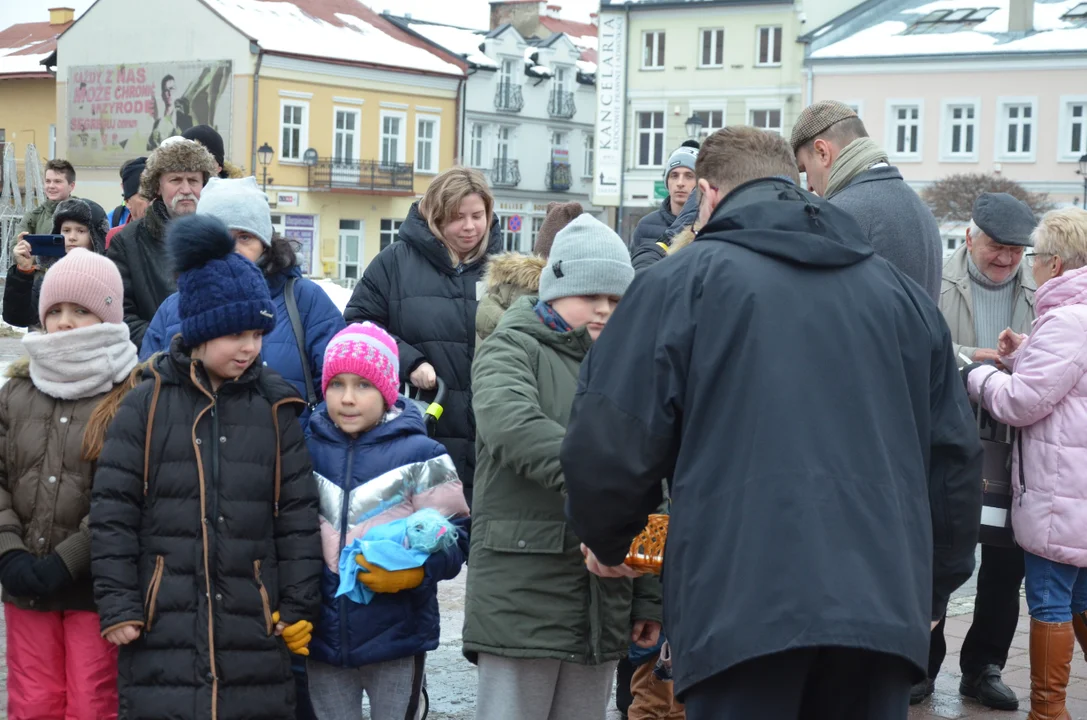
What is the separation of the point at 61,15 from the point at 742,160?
62.7 m

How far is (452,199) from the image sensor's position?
580 centimetres

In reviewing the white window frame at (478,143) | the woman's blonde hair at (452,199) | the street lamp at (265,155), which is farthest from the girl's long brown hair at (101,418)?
the white window frame at (478,143)

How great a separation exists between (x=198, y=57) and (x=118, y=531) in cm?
4676

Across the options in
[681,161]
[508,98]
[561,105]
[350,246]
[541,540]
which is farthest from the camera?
[561,105]

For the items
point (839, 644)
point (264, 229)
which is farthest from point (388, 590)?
point (839, 644)

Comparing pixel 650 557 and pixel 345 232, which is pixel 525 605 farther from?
pixel 345 232

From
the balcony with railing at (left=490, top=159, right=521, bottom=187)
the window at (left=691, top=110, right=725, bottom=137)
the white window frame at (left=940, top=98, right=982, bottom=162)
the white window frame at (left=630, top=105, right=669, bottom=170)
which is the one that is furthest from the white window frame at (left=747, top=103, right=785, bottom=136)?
the balcony with railing at (left=490, top=159, right=521, bottom=187)

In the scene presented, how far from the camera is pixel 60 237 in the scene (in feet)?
23.9

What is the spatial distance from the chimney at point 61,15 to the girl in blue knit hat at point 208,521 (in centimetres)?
6094

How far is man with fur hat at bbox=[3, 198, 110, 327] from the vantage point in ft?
23.7

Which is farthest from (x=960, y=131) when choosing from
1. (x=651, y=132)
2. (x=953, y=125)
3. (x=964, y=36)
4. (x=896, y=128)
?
(x=651, y=132)

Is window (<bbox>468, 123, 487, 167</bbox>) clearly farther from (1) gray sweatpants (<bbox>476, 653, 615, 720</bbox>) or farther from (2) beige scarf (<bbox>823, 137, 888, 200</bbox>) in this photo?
(1) gray sweatpants (<bbox>476, 653, 615, 720</bbox>)

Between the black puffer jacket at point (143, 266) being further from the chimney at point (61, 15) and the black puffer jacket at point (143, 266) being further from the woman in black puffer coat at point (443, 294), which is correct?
the chimney at point (61, 15)

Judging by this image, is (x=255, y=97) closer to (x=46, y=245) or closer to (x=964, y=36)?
(x=964, y=36)
